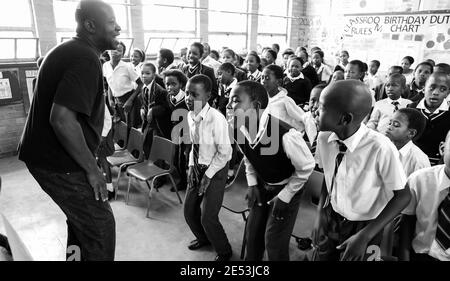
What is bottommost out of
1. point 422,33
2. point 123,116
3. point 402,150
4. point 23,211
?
point 23,211

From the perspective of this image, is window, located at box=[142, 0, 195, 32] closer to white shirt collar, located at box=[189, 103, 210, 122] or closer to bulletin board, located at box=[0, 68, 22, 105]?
bulletin board, located at box=[0, 68, 22, 105]

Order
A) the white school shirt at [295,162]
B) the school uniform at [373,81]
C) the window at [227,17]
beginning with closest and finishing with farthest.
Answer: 1. the white school shirt at [295,162]
2. the school uniform at [373,81]
3. the window at [227,17]

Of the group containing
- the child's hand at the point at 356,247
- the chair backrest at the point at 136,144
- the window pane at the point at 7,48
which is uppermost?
the window pane at the point at 7,48

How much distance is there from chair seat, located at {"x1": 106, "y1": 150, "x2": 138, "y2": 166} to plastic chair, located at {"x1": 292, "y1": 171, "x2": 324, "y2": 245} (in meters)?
2.18

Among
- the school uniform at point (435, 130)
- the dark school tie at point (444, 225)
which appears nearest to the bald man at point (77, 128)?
the dark school tie at point (444, 225)

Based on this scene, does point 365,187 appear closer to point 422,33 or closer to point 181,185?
point 181,185

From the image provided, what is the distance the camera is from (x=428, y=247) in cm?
154

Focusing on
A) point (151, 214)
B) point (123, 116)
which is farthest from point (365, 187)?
point (123, 116)

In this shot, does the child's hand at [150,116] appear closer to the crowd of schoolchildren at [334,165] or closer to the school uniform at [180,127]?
the school uniform at [180,127]

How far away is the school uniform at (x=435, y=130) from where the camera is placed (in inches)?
111

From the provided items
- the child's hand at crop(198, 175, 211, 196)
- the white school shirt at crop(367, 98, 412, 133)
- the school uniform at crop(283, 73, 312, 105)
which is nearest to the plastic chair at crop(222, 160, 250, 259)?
the child's hand at crop(198, 175, 211, 196)

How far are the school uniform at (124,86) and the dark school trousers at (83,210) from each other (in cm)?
306

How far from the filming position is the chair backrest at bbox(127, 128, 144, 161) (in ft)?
12.3
